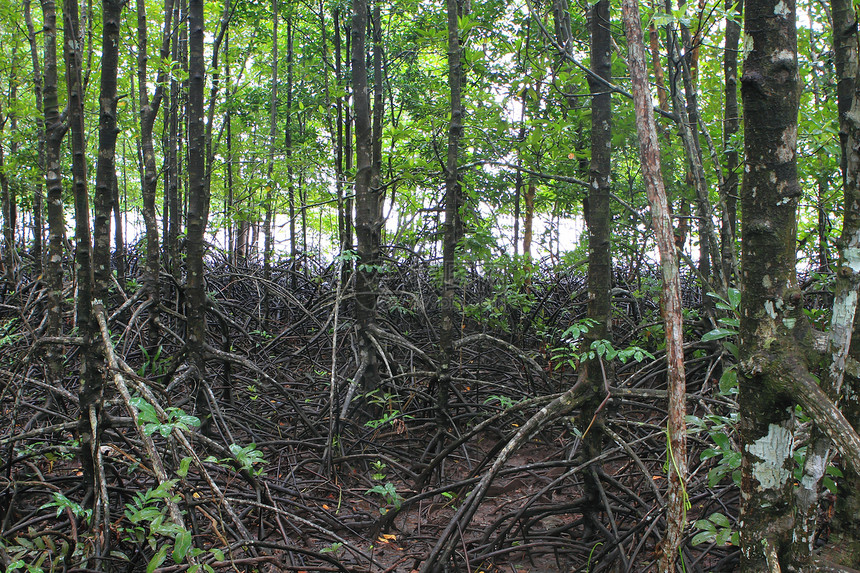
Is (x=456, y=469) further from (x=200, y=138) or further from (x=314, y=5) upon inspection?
(x=314, y=5)

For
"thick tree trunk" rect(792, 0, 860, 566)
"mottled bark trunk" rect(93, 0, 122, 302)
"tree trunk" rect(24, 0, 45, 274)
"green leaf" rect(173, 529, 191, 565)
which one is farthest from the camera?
"tree trunk" rect(24, 0, 45, 274)

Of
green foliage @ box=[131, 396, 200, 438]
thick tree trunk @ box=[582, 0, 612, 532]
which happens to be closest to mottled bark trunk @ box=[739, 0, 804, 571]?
thick tree trunk @ box=[582, 0, 612, 532]

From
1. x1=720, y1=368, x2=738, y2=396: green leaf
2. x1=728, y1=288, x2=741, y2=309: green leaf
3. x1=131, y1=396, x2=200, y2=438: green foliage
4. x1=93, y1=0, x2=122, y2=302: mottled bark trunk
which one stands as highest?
x1=93, y1=0, x2=122, y2=302: mottled bark trunk

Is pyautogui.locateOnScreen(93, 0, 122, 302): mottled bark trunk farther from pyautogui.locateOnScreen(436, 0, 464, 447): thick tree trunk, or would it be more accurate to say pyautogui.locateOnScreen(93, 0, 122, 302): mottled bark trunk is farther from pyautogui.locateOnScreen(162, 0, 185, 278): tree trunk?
pyautogui.locateOnScreen(162, 0, 185, 278): tree trunk

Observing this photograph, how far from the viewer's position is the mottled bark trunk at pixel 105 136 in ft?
7.99

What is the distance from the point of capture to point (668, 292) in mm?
1646

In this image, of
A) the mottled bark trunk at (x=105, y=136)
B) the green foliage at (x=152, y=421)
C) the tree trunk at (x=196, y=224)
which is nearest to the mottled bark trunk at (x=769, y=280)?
the green foliage at (x=152, y=421)

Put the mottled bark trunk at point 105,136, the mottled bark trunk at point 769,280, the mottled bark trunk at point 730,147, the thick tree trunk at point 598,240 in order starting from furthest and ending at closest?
1. the mottled bark trunk at point 730,147
2. the thick tree trunk at point 598,240
3. the mottled bark trunk at point 105,136
4. the mottled bark trunk at point 769,280

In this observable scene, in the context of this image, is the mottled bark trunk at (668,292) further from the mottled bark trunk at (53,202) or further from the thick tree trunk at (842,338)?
the mottled bark trunk at (53,202)

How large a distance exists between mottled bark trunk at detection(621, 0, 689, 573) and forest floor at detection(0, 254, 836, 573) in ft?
0.80

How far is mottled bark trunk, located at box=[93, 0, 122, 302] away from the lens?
2.44 meters

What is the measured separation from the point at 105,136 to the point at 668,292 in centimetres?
243

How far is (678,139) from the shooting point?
5.59 metres

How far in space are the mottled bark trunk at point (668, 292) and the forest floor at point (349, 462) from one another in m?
0.24
